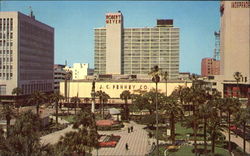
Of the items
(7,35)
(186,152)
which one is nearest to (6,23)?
(7,35)

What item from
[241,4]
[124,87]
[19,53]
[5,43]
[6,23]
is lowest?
[124,87]

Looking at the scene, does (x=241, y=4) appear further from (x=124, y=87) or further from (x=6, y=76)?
(x=6, y=76)

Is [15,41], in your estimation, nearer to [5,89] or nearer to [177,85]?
[5,89]

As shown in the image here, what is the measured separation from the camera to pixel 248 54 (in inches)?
6821

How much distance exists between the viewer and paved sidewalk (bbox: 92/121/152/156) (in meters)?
63.6

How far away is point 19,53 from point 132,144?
100105mm

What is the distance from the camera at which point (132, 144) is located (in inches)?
2810

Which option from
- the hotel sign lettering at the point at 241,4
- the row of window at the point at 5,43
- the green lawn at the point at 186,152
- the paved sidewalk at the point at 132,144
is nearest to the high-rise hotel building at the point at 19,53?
the row of window at the point at 5,43

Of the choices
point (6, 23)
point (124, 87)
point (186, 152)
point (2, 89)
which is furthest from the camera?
point (124, 87)

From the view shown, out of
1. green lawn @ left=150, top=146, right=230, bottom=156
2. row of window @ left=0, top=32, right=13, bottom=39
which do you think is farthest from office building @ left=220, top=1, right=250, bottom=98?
row of window @ left=0, top=32, right=13, bottom=39

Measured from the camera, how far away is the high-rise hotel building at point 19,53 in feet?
479

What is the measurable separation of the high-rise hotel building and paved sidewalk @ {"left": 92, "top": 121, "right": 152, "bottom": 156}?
78729 mm

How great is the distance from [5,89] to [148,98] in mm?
75293

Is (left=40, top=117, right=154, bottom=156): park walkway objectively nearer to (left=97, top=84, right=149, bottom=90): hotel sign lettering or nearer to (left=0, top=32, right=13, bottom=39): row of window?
(left=97, top=84, right=149, bottom=90): hotel sign lettering
